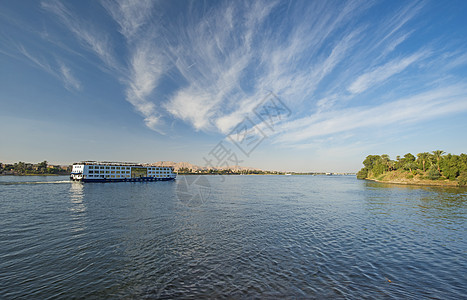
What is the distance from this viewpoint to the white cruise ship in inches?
4732

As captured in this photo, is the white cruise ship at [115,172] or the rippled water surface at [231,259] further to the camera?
the white cruise ship at [115,172]

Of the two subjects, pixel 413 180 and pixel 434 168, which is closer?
pixel 434 168

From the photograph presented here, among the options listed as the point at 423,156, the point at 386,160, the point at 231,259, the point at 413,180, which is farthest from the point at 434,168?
the point at 231,259

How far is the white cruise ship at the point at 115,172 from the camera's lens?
120 meters

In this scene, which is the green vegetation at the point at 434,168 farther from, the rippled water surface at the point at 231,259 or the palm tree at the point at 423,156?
the rippled water surface at the point at 231,259

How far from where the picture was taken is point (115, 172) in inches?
5226

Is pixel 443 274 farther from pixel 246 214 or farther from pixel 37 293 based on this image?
pixel 37 293

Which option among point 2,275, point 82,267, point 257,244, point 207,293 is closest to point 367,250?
point 257,244

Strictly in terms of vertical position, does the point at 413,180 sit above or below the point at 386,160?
below

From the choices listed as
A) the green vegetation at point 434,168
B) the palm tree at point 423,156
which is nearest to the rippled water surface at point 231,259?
the green vegetation at point 434,168

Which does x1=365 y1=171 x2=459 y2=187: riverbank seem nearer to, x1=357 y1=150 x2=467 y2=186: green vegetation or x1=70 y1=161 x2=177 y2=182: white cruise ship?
x1=357 y1=150 x2=467 y2=186: green vegetation

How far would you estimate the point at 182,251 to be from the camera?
1822cm

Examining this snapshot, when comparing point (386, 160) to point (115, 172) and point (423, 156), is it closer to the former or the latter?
point (423, 156)

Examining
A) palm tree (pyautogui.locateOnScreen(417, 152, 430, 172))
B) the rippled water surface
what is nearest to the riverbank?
palm tree (pyautogui.locateOnScreen(417, 152, 430, 172))
